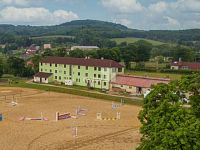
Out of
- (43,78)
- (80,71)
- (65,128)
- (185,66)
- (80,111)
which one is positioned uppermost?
(185,66)

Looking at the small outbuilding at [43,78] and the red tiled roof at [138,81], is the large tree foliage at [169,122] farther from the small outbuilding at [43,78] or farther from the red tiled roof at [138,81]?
the small outbuilding at [43,78]

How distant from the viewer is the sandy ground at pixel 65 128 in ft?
89.3

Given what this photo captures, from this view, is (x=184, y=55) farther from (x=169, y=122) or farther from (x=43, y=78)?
(x=169, y=122)

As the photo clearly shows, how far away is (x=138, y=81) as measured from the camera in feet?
184

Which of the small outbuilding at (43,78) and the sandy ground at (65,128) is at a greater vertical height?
the small outbuilding at (43,78)

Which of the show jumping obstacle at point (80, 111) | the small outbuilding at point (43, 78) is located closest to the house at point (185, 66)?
the small outbuilding at point (43, 78)

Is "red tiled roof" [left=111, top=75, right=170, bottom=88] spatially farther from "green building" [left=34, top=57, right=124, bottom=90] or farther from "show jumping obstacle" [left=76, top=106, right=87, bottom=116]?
"show jumping obstacle" [left=76, top=106, right=87, bottom=116]

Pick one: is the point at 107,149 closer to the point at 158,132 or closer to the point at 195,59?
the point at 158,132

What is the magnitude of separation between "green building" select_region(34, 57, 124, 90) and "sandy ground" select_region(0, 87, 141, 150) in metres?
11.7

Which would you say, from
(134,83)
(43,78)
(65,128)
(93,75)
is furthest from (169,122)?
(43,78)

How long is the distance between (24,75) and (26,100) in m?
25.7

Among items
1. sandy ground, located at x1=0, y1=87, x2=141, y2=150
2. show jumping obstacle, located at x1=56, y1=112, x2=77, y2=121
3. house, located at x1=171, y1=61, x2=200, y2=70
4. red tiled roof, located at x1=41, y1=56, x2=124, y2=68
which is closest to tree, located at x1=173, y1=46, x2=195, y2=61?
house, located at x1=171, y1=61, x2=200, y2=70

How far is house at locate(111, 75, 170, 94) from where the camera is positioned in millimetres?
54766

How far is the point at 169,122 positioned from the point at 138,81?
134 feet
